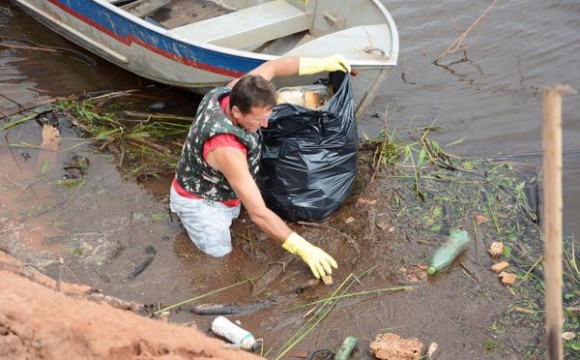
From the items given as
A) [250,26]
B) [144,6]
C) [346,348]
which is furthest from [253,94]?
[144,6]

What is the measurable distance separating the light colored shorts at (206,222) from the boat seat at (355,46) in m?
1.50

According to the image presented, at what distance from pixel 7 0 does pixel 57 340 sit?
6.77 metres

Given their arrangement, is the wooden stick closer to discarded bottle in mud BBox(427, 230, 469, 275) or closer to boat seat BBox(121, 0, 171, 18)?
discarded bottle in mud BBox(427, 230, 469, 275)

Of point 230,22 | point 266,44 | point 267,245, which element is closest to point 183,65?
point 230,22

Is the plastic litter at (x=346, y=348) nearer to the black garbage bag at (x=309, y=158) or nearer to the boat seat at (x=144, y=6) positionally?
the black garbage bag at (x=309, y=158)

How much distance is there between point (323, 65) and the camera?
175 inches

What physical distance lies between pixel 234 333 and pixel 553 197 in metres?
2.03

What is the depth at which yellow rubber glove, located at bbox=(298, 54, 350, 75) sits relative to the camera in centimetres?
445

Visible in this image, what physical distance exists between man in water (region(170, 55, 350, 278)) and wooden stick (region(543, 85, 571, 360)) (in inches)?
68.9

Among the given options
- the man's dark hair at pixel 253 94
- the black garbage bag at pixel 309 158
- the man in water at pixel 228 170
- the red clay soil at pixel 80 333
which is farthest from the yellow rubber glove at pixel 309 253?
the red clay soil at pixel 80 333

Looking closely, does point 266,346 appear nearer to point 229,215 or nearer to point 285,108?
point 229,215

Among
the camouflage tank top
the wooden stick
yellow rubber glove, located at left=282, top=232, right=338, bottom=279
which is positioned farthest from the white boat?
the wooden stick

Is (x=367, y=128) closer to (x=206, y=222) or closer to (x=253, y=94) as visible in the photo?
(x=206, y=222)

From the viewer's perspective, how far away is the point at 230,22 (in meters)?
5.92
